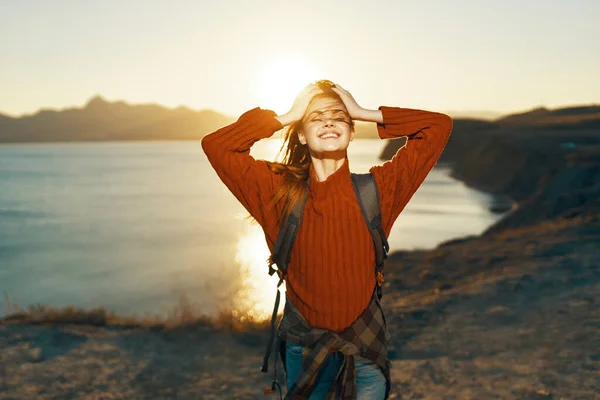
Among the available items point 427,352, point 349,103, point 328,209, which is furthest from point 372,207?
point 427,352

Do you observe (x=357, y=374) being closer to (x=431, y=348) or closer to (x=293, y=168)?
(x=293, y=168)

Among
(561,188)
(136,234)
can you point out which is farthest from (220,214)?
(561,188)

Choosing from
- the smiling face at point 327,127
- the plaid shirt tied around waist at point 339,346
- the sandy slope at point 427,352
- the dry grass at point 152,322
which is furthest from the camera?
the dry grass at point 152,322

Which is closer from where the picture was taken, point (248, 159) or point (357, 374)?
point (357, 374)

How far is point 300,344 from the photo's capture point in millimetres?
2865

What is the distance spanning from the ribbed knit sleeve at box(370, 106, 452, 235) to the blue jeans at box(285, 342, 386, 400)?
0.72 metres

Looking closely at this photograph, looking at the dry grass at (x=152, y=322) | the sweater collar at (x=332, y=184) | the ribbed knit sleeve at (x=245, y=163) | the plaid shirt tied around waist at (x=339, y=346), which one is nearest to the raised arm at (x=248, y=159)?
the ribbed knit sleeve at (x=245, y=163)

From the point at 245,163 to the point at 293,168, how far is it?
264 millimetres

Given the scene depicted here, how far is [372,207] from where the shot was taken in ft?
9.23

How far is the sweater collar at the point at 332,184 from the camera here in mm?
2850

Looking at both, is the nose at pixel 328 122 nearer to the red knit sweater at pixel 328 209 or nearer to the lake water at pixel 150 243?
the red knit sweater at pixel 328 209

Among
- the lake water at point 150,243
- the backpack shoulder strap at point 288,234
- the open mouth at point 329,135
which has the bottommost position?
the lake water at point 150,243

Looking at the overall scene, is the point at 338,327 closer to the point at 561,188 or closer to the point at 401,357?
the point at 401,357

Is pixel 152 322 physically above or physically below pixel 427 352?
below
